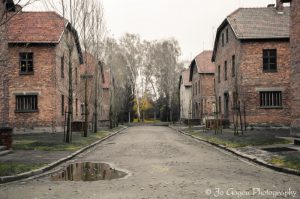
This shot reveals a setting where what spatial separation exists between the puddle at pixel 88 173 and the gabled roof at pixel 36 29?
55.3 ft

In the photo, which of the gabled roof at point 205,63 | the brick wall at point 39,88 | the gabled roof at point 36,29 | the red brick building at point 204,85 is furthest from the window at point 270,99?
the gabled roof at point 205,63

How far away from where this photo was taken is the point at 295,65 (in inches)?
757

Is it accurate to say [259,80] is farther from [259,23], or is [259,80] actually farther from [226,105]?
[226,105]

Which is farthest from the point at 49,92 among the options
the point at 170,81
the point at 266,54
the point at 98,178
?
the point at 170,81

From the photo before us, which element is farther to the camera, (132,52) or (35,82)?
(132,52)

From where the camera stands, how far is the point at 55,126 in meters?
27.4

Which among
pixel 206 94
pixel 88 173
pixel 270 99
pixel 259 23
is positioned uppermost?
pixel 259 23

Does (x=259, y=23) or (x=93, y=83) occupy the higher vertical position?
(x=259, y=23)

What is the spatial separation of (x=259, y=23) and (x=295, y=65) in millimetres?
11084

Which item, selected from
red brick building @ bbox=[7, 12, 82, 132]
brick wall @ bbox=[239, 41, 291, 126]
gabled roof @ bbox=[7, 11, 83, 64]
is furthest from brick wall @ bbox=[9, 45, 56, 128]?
brick wall @ bbox=[239, 41, 291, 126]

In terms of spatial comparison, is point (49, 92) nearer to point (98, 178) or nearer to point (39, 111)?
point (39, 111)

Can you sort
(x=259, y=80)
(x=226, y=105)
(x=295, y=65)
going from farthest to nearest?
1. (x=226, y=105)
2. (x=259, y=80)
3. (x=295, y=65)

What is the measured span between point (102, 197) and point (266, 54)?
24218 mm

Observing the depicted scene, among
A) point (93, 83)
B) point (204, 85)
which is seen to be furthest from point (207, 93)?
point (93, 83)
